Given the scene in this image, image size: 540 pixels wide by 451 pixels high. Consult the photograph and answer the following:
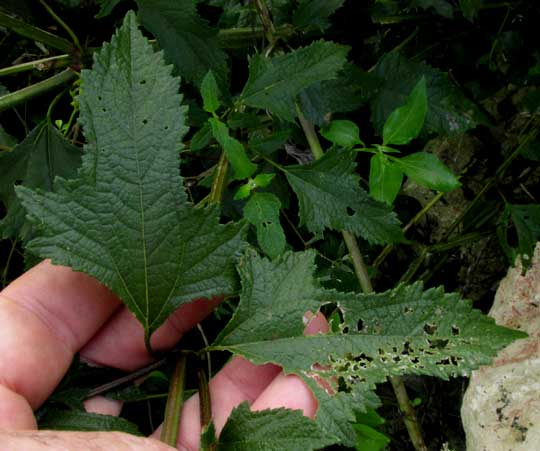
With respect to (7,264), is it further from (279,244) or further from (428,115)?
(428,115)

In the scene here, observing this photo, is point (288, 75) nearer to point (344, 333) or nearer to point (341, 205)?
point (341, 205)

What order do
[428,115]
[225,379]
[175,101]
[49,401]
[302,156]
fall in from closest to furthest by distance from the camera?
[175,101], [49,401], [225,379], [428,115], [302,156]

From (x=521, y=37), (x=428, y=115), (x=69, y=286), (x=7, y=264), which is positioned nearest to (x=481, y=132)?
(x=521, y=37)

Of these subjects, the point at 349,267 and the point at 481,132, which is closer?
the point at 349,267

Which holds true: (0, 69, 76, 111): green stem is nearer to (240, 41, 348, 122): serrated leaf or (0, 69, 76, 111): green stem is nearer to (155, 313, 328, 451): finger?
(240, 41, 348, 122): serrated leaf

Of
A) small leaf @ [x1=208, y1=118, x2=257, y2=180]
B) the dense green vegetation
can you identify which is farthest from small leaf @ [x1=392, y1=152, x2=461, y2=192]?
small leaf @ [x1=208, y1=118, x2=257, y2=180]

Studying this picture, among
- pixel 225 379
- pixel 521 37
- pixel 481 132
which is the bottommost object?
pixel 225 379

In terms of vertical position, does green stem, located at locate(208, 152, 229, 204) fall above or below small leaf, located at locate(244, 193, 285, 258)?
above
